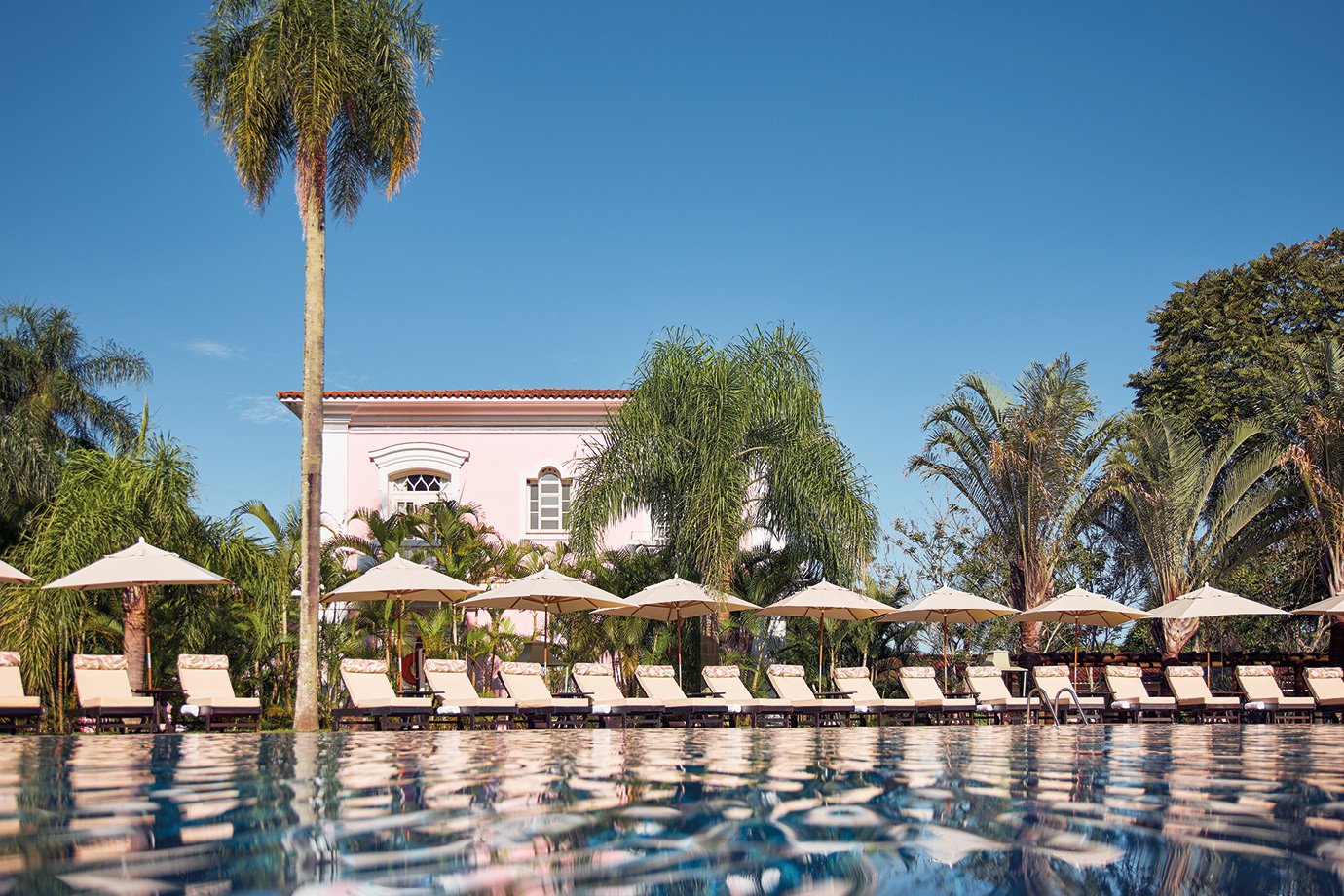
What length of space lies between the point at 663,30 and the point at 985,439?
10.7 metres

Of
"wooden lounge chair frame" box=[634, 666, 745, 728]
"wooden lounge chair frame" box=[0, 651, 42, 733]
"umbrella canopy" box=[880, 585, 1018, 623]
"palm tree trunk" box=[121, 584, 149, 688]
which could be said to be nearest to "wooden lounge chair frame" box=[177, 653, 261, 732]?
"wooden lounge chair frame" box=[0, 651, 42, 733]

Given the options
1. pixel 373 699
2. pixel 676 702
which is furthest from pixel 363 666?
pixel 676 702

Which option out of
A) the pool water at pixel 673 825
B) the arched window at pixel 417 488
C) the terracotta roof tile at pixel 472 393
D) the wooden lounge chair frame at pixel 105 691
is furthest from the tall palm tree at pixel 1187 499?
the wooden lounge chair frame at pixel 105 691

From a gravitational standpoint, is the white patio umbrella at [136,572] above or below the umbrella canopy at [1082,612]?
above

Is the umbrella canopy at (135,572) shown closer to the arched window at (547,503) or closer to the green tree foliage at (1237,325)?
the arched window at (547,503)

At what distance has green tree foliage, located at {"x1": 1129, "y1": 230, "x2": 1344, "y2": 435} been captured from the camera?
1091 inches

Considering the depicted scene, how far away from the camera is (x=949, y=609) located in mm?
20016

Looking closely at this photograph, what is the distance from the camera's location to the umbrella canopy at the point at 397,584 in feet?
57.4

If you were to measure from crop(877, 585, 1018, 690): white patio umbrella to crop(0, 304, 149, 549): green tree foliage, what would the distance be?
16.4 meters

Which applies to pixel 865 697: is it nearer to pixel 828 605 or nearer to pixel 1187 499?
pixel 828 605

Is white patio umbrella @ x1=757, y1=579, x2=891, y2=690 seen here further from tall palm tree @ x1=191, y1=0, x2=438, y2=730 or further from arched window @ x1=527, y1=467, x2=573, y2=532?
arched window @ x1=527, y1=467, x2=573, y2=532

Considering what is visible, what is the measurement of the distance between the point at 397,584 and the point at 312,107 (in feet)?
22.1

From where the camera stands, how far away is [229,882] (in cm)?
322

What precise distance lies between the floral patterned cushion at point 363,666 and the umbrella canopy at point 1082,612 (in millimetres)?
11032
